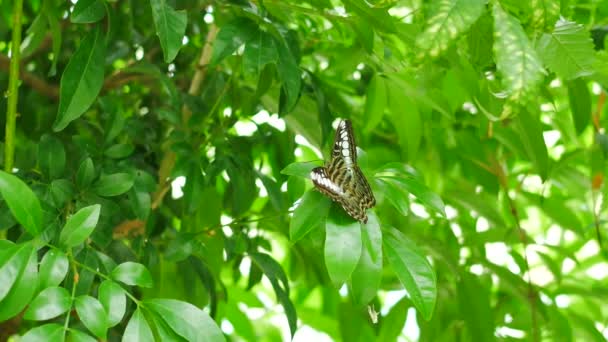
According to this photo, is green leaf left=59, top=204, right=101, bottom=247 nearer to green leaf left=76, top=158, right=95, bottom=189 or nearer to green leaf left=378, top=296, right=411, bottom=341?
green leaf left=76, top=158, right=95, bottom=189

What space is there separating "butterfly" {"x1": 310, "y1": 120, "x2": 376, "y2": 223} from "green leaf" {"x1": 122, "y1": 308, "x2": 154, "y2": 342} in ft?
0.43

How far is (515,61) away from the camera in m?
0.42

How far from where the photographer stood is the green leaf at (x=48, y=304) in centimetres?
48

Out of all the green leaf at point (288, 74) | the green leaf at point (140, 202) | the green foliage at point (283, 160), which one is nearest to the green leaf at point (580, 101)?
the green foliage at point (283, 160)

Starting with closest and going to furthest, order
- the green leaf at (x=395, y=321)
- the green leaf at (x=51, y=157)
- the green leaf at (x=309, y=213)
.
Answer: the green leaf at (x=309, y=213)
the green leaf at (x=51, y=157)
the green leaf at (x=395, y=321)

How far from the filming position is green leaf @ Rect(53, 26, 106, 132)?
0.57 metres

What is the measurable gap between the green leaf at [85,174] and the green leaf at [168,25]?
12 cm

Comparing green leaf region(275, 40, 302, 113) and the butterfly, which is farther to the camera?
green leaf region(275, 40, 302, 113)

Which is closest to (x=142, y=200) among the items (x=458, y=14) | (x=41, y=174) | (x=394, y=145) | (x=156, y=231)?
(x=41, y=174)

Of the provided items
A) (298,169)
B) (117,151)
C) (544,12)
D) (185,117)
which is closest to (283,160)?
(185,117)

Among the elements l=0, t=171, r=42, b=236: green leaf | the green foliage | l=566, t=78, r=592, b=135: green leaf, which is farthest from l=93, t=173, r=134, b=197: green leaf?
l=566, t=78, r=592, b=135: green leaf

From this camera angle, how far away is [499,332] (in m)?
0.93

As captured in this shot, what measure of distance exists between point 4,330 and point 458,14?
0.56 meters

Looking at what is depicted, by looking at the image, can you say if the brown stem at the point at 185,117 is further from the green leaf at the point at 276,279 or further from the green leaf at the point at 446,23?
the green leaf at the point at 446,23
